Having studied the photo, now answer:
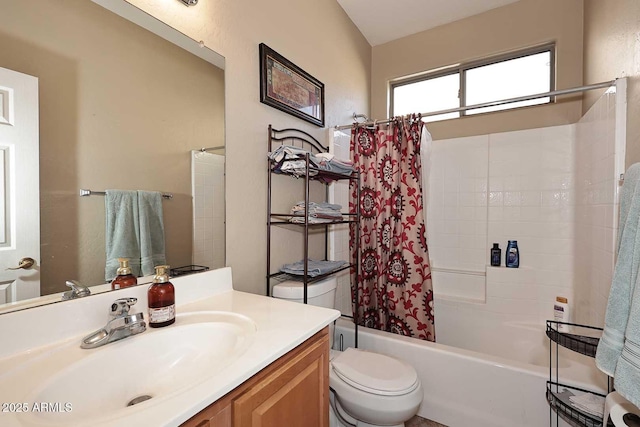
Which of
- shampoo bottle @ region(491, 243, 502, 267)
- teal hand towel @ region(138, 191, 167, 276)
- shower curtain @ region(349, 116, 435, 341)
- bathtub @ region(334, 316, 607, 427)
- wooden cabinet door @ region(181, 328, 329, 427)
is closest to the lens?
wooden cabinet door @ region(181, 328, 329, 427)

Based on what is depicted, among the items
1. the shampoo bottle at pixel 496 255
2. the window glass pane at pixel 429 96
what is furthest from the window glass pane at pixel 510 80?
the shampoo bottle at pixel 496 255

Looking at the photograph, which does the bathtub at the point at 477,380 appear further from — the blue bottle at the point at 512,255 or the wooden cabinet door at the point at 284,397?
the wooden cabinet door at the point at 284,397

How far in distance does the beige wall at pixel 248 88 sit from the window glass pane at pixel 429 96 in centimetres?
126

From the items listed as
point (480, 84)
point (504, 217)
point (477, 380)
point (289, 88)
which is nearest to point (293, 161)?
point (289, 88)

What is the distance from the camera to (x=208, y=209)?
1197 millimetres

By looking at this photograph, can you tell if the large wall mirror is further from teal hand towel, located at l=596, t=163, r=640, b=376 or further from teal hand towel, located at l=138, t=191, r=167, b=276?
teal hand towel, located at l=596, t=163, r=640, b=376

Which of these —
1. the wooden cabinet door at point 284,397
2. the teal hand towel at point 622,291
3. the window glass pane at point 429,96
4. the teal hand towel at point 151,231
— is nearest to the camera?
the wooden cabinet door at point 284,397

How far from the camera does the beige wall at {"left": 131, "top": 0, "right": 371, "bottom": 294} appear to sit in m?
1.22

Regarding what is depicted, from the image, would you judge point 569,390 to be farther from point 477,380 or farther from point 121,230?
point 121,230

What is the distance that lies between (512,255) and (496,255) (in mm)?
106

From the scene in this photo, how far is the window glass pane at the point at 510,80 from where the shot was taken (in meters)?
2.32

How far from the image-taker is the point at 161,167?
40.7 inches

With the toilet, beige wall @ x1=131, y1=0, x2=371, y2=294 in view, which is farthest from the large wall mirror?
the toilet

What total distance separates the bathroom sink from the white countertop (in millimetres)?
19
